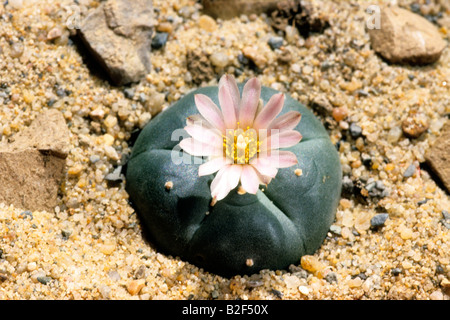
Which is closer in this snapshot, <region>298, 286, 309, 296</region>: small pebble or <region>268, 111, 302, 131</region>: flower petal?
<region>268, 111, 302, 131</region>: flower petal

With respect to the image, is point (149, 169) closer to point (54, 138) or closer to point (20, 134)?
point (54, 138)

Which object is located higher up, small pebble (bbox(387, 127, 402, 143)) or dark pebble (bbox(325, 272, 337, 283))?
small pebble (bbox(387, 127, 402, 143))

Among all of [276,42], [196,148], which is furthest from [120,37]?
[196,148]

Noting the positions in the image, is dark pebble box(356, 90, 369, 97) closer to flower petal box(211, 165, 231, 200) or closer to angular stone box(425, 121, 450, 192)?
angular stone box(425, 121, 450, 192)

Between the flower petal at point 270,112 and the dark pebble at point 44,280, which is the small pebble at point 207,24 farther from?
the dark pebble at point 44,280

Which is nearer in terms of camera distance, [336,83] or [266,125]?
[266,125]

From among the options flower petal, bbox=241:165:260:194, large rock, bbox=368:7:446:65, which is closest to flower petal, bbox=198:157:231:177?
flower petal, bbox=241:165:260:194
